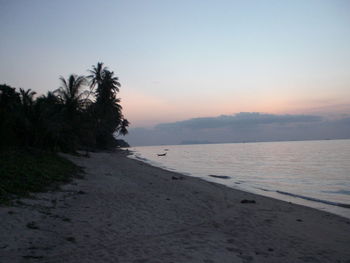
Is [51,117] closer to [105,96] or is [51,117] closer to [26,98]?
[26,98]

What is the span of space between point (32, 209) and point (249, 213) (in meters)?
6.42

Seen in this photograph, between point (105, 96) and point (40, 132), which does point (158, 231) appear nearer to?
point (40, 132)

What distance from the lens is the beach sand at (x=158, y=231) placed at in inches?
183

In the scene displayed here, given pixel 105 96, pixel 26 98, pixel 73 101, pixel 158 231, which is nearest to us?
pixel 158 231

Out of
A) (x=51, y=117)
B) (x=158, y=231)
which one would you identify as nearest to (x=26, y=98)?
(x=51, y=117)

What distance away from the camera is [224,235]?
614 centimetres

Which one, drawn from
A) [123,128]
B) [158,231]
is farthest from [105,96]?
[158,231]

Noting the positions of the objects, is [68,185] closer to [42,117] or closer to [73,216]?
[73,216]

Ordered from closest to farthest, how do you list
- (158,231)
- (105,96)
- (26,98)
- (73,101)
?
(158,231) < (26,98) < (73,101) < (105,96)

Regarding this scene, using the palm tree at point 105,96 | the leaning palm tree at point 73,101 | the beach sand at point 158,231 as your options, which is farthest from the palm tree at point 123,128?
the beach sand at point 158,231

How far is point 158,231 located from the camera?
6.09 meters

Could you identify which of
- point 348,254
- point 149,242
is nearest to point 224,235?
point 149,242

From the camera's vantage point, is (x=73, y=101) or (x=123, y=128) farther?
(x=123, y=128)

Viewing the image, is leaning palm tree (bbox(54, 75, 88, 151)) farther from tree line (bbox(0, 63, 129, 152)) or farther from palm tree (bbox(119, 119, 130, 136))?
palm tree (bbox(119, 119, 130, 136))
